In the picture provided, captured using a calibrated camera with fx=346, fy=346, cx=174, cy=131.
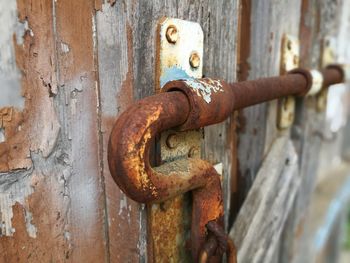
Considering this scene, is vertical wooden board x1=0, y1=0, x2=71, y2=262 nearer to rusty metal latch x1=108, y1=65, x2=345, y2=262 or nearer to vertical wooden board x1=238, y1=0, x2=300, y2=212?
rusty metal latch x1=108, y1=65, x2=345, y2=262

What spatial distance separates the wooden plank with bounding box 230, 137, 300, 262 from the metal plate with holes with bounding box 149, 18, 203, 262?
7.0 inches

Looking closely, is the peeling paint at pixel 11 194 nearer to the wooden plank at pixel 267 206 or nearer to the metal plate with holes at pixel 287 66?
the wooden plank at pixel 267 206

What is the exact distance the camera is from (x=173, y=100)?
0.36 metres

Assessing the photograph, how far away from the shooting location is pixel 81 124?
1.40 feet

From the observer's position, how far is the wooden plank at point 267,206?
0.66m

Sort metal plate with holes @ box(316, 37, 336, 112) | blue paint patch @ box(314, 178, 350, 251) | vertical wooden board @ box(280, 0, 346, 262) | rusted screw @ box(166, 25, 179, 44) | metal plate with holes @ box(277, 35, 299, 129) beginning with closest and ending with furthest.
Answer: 1. rusted screw @ box(166, 25, 179, 44)
2. metal plate with holes @ box(277, 35, 299, 129)
3. vertical wooden board @ box(280, 0, 346, 262)
4. metal plate with holes @ box(316, 37, 336, 112)
5. blue paint patch @ box(314, 178, 350, 251)

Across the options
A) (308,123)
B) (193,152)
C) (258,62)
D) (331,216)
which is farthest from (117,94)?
(331,216)

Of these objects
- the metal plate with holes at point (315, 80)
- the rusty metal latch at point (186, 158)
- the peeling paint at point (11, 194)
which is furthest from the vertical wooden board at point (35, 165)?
the metal plate with holes at point (315, 80)

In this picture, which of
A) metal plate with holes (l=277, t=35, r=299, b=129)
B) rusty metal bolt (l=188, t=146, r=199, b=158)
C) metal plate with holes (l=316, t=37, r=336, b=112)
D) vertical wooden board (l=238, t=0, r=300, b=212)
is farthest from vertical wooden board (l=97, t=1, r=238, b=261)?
metal plate with holes (l=316, t=37, r=336, b=112)

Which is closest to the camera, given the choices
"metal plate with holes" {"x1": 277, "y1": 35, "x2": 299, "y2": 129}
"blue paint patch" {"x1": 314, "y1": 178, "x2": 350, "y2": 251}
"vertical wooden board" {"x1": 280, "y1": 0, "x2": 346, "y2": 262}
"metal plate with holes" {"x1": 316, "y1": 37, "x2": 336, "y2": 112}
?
"metal plate with holes" {"x1": 277, "y1": 35, "x2": 299, "y2": 129}

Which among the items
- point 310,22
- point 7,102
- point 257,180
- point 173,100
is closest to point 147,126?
point 173,100

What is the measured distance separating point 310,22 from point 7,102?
2.59ft

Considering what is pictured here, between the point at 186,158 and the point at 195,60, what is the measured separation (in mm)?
137

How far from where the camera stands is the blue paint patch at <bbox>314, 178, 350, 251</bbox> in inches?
65.4
